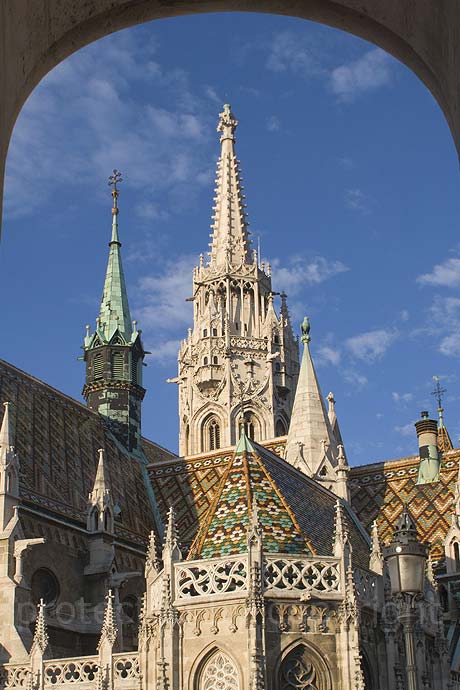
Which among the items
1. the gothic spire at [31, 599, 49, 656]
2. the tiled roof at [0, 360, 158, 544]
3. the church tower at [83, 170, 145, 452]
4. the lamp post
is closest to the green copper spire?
the church tower at [83, 170, 145, 452]

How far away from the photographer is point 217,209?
63.7 metres

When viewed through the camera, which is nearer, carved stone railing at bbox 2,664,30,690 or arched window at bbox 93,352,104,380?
carved stone railing at bbox 2,664,30,690

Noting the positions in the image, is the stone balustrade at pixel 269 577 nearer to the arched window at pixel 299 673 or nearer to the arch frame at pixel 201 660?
the arch frame at pixel 201 660

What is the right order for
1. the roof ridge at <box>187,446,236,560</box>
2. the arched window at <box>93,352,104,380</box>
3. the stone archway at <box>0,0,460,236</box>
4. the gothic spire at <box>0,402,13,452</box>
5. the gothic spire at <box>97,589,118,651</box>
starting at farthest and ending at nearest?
1. the arched window at <box>93,352,104,380</box>
2. the gothic spire at <box>0,402,13,452</box>
3. the gothic spire at <box>97,589,118,651</box>
4. the roof ridge at <box>187,446,236,560</box>
5. the stone archway at <box>0,0,460,236</box>

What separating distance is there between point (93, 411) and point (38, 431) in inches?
229

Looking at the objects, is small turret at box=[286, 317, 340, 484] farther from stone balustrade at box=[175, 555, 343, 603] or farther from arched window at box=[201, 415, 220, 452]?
stone balustrade at box=[175, 555, 343, 603]

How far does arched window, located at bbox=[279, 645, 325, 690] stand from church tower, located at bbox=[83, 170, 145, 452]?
67.4ft

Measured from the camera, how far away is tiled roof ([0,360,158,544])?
3144 centimetres

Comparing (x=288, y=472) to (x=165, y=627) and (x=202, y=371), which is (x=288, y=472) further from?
(x=202, y=371)

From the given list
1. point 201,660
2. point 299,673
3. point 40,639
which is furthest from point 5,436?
point 299,673

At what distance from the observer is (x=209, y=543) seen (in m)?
21.7

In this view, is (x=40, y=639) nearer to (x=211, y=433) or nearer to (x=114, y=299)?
Answer: (x=114, y=299)

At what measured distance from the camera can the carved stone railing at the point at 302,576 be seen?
796 inches

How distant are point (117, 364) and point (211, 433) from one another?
13823mm
